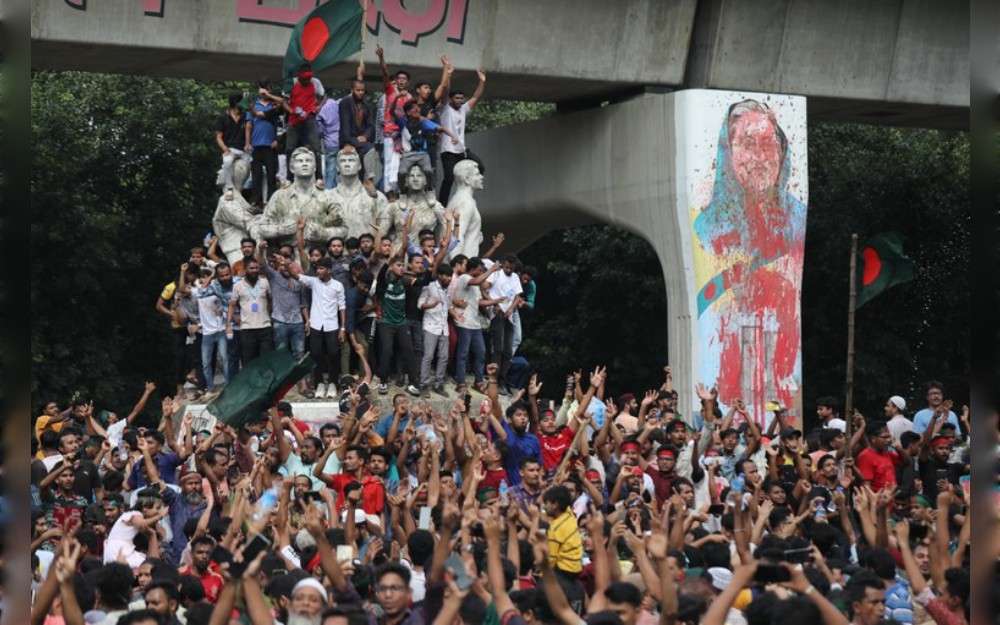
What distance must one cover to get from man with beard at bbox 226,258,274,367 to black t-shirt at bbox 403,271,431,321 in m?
1.32

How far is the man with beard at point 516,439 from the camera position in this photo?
1295cm

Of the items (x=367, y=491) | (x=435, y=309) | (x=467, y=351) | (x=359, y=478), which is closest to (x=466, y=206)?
(x=467, y=351)

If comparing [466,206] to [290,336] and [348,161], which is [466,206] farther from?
[290,336]

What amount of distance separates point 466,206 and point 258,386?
512cm

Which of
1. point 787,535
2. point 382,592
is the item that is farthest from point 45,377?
point 382,592

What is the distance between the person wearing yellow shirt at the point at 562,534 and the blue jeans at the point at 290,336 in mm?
8182

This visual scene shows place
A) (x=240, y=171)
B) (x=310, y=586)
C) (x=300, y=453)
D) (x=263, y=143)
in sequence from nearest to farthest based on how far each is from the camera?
(x=310, y=586) < (x=300, y=453) < (x=263, y=143) < (x=240, y=171)

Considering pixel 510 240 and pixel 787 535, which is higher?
pixel 510 240

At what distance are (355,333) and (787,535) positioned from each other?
8.61 m

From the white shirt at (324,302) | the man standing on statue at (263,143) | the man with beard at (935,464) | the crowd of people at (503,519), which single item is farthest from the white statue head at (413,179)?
the man with beard at (935,464)

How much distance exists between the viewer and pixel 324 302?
17609mm

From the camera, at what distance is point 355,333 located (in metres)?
18.3

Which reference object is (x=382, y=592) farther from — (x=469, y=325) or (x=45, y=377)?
(x=45, y=377)

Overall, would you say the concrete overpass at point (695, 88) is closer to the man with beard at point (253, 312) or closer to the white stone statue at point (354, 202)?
the white stone statue at point (354, 202)
